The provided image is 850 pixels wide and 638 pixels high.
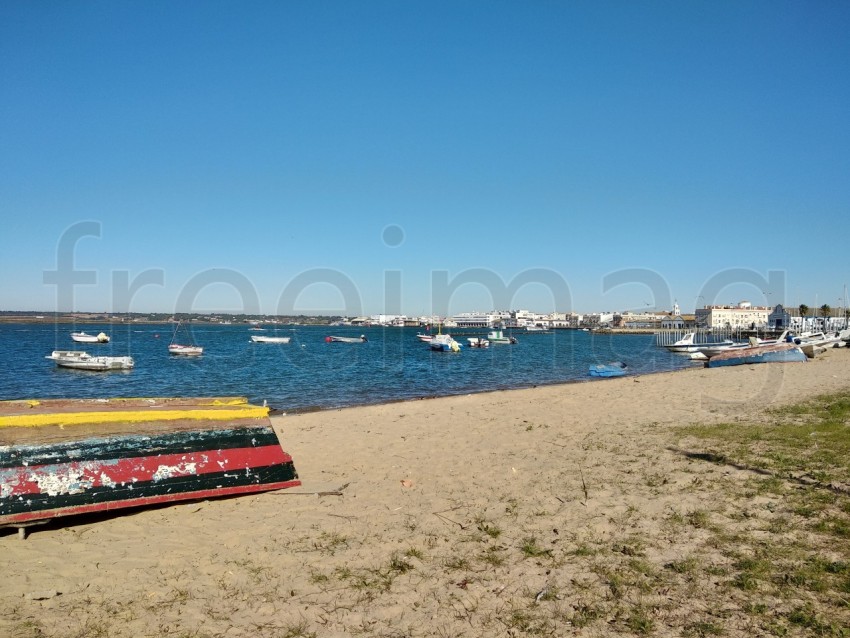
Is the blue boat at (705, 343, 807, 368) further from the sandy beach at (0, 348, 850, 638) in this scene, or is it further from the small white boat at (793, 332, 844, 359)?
the sandy beach at (0, 348, 850, 638)

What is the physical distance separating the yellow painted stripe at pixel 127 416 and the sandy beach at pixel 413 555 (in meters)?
1.34

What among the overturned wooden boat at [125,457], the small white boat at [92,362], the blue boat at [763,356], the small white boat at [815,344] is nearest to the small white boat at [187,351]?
the small white boat at [92,362]

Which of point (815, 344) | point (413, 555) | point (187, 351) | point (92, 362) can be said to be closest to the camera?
point (413, 555)

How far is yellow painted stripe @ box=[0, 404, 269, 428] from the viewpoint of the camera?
6.94m

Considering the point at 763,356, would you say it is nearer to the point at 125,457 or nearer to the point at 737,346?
the point at 737,346

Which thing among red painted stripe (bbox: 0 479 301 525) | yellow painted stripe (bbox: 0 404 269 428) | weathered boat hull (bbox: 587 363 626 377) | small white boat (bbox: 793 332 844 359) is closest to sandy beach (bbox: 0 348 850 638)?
red painted stripe (bbox: 0 479 301 525)

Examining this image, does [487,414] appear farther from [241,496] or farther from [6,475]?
[6,475]

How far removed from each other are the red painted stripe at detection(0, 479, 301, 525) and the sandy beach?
14cm

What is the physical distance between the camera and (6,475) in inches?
233

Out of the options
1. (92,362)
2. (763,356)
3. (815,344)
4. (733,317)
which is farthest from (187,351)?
(733,317)

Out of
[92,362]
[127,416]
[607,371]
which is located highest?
[127,416]

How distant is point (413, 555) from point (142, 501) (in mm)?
3764

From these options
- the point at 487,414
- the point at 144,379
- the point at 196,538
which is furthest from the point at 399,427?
the point at 144,379

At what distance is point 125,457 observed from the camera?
668 centimetres
